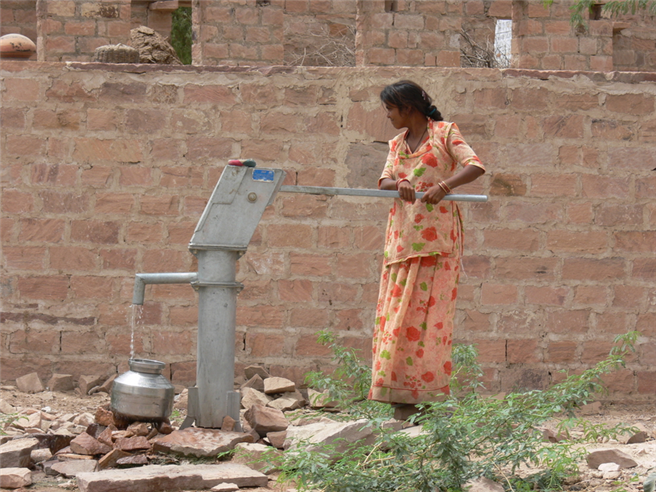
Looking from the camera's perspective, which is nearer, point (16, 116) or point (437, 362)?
point (437, 362)

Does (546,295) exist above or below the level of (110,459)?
above

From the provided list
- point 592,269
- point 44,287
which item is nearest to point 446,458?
point 592,269

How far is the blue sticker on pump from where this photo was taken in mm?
3156

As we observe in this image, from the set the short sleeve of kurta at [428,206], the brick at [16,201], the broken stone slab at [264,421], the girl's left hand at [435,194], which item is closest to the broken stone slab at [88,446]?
the broken stone slab at [264,421]

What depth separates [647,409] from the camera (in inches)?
198

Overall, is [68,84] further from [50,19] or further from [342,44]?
[342,44]

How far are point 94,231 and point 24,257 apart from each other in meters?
0.42

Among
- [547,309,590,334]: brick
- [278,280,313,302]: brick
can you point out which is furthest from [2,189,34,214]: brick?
[547,309,590,334]: brick

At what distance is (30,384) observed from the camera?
4.84 m

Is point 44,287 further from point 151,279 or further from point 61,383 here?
point 151,279

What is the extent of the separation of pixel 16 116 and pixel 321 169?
175 centimetres

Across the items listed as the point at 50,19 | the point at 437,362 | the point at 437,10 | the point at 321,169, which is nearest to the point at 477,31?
the point at 437,10

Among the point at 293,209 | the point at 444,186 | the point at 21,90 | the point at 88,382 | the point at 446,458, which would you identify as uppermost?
the point at 21,90

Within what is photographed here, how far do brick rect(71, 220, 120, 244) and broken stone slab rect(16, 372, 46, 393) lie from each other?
0.80m
